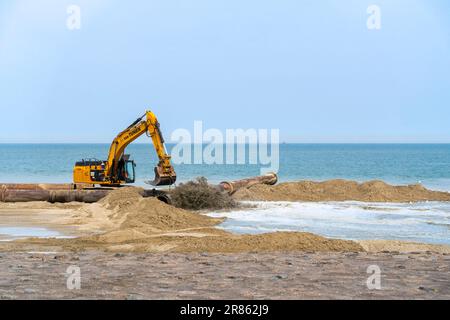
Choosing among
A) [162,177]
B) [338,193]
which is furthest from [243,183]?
[162,177]

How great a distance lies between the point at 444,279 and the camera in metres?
10.0

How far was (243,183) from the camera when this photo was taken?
30422 millimetres

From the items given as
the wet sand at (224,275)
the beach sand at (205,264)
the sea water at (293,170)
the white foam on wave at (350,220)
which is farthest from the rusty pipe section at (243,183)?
the wet sand at (224,275)

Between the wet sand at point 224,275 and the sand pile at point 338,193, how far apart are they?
A: 52.1 feet

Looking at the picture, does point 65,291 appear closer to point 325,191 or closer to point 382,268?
point 382,268

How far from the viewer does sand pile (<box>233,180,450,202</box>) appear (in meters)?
28.7

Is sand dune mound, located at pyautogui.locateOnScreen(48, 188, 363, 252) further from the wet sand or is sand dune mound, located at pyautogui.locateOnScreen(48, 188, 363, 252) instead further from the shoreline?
the wet sand

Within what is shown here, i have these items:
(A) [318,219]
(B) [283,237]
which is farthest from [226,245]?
(A) [318,219]

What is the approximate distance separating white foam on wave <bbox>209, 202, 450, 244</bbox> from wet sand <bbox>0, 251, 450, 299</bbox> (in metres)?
4.74

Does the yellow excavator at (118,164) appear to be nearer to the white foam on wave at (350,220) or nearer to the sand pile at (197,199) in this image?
the sand pile at (197,199)

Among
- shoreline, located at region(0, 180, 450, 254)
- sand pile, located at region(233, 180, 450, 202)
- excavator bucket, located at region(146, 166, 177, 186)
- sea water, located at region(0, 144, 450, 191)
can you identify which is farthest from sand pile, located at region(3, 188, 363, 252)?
sea water, located at region(0, 144, 450, 191)

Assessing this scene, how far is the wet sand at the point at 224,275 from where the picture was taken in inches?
352

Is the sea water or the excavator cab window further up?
the excavator cab window
